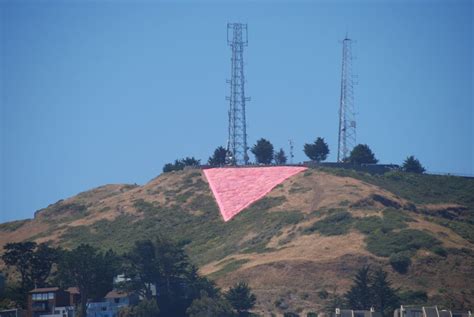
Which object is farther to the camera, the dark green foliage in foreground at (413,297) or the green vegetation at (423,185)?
the green vegetation at (423,185)

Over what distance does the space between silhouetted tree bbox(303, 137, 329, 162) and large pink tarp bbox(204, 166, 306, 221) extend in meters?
9.44

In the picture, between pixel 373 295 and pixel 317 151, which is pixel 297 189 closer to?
pixel 317 151

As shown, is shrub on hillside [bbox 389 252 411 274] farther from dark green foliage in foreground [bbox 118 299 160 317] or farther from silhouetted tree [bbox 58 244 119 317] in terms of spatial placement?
silhouetted tree [bbox 58 244 119 317]

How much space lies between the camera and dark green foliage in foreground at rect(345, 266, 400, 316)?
109 meters

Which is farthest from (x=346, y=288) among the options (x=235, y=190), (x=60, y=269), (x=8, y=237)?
(x=8, y=237)

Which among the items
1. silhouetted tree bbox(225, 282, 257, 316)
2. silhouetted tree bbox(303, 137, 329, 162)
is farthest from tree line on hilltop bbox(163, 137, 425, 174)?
silhouetted tree bbox(225, 282, 257, 316)

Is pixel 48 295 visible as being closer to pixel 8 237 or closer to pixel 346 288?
pixel 346 288

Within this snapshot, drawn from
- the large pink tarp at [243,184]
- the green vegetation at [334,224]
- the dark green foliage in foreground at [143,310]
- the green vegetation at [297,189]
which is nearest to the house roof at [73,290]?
the dark green foliage in foreground at [143,310]

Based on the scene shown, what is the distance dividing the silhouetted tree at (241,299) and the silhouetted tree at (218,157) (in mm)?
55468

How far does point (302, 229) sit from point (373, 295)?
1166 inches

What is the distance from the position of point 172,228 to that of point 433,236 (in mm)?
36827

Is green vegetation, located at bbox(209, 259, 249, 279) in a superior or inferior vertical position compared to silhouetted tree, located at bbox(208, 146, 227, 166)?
inferior

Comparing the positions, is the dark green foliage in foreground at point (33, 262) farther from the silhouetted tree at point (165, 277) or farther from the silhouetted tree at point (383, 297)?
the silhouetted tree at point (383, 297)

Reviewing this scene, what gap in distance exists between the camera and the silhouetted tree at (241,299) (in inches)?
4503
